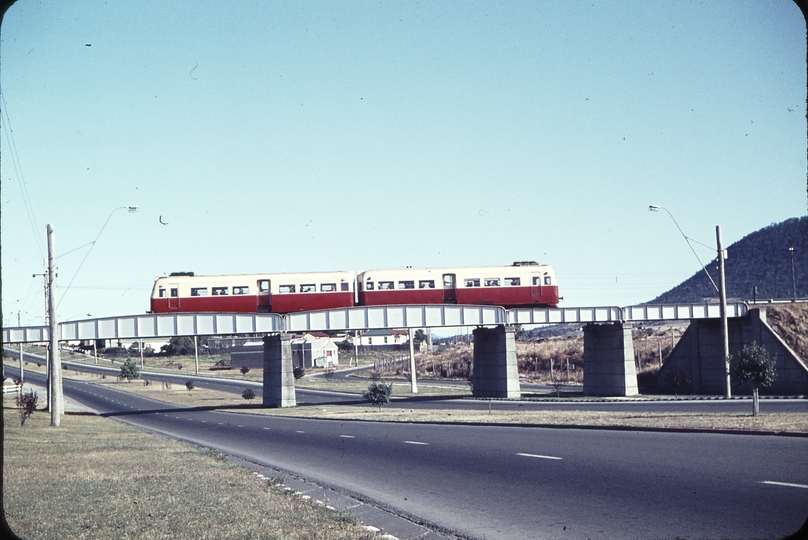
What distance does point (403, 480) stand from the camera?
51.3 feet

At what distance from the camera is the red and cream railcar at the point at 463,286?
1948 inches

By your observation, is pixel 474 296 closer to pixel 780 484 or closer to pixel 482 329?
pixel 482 329

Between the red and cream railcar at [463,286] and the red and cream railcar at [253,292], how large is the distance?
1.81 m

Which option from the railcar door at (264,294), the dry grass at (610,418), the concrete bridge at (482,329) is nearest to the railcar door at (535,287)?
the concrete bridge at (482,329)

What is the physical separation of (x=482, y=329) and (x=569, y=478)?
1568 inches

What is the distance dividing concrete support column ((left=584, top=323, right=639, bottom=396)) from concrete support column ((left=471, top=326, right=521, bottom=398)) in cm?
522

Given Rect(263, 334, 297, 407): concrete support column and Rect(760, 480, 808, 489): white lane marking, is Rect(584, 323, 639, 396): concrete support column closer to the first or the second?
Rect(263, 334, 297, 407): concrete support column

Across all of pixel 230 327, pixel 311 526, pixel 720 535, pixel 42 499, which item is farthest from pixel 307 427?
pixel 720 535

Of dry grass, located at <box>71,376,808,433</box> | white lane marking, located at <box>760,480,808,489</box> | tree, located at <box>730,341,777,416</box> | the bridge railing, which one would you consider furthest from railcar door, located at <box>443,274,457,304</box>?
white lane marking, located at <box>760,480,808,489</box>

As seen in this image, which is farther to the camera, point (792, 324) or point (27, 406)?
point (792, 324)

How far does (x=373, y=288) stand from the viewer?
49.8 meters

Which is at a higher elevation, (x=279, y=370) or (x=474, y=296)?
(x=474, y=296)

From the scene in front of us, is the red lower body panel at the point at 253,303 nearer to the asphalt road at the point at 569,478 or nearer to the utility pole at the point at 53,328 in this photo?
the utility pole at the point at 53,328

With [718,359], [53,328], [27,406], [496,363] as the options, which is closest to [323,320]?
[496,363]
